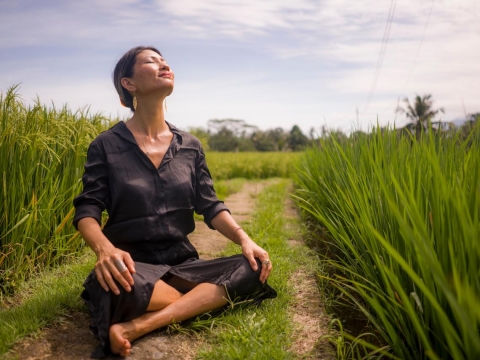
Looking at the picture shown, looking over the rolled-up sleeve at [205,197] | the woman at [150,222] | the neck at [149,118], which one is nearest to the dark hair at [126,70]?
the woman at [150,222]

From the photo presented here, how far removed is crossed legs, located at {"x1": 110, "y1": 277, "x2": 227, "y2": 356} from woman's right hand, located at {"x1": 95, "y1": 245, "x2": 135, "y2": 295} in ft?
0.56

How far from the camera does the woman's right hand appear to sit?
2000mm

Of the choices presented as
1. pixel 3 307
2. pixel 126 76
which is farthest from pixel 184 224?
pixel 3 307

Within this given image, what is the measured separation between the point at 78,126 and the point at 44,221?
98cm

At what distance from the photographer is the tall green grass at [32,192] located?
2.76 m

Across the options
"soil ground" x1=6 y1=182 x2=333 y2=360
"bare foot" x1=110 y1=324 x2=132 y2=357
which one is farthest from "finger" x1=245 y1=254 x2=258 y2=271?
"bare foot" x1=110 y1=324 x2=132 y2=357

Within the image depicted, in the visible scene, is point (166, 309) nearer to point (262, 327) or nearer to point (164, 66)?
point (262, 327)

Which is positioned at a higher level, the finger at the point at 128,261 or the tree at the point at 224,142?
the tree at the point at 224,142

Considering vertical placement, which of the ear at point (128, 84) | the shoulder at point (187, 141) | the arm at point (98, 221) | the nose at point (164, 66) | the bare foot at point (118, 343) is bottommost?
the bare foot at point (118, 343)

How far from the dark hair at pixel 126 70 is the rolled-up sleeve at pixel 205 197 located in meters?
0.52

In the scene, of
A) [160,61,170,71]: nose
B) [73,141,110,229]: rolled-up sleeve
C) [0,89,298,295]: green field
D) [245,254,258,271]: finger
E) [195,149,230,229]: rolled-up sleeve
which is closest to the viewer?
[73,141,110,229]: rolled-up sleeve

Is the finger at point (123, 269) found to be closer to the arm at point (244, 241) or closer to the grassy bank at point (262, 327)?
the grassy bank at point (262, 327)

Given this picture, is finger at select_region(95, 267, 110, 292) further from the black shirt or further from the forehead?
the forehead

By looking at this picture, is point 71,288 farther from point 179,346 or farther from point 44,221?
point 179,346
